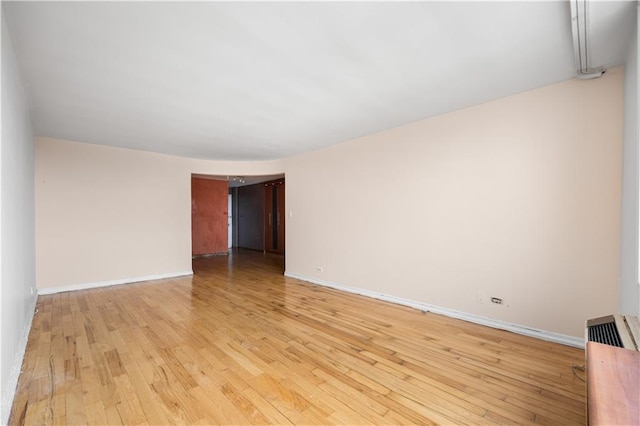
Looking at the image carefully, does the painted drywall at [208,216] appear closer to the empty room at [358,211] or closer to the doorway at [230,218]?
the doorway at [230,218]

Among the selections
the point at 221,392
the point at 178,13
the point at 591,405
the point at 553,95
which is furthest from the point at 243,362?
the point at 553,95

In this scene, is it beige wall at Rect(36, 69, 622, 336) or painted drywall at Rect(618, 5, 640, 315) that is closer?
painted drywall at Rect(618, 5, 640, 315)

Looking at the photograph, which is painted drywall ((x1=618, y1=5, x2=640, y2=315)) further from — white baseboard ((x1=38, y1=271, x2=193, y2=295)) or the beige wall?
white baseboard ((x1=38, y1=271, x2=193, y2=295))

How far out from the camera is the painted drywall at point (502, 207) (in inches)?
99.3

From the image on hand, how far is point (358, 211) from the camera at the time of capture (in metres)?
4.55

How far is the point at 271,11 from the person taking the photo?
1709mm

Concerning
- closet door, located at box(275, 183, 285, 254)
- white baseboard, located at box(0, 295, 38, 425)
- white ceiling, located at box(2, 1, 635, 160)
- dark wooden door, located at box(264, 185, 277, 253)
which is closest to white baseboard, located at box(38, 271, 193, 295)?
white baseboard, located at box(0, 295, 38, 425)

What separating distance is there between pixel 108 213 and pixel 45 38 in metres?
3.79

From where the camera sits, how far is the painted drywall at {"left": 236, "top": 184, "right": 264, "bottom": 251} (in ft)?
30.9

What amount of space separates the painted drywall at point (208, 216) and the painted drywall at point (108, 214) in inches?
97.6

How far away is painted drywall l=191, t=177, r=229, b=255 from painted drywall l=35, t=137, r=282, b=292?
2.48 metres

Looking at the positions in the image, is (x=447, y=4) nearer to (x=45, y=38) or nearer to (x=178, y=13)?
(x=178, y=13)

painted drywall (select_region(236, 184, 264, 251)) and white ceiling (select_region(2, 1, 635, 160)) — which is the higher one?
white ceiling (select_region(2, 1, 635, 160))

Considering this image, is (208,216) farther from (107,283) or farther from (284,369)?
(284,369)
